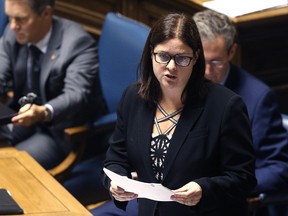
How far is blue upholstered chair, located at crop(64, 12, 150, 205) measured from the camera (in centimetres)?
289

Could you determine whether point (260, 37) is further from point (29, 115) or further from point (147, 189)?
point (147, 189)

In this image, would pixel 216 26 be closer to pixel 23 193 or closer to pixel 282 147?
pixel 282 147

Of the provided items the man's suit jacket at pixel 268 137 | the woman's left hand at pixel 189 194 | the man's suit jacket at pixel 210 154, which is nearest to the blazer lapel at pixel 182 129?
the man's suit jacket at pixel 210 154

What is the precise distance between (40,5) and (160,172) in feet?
3.84

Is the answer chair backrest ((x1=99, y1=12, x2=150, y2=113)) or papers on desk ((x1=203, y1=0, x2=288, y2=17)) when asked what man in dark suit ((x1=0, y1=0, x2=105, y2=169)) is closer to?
chair backrest ((x1=99, y1=12, x2=150, y2=113))

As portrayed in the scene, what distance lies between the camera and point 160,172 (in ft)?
7.12

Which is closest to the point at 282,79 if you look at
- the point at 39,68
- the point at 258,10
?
the point at 258,10

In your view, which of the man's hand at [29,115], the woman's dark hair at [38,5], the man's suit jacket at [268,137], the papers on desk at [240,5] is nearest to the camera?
the man's suit jacket at [268,137]

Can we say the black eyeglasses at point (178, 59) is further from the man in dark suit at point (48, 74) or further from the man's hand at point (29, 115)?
the man in dark suit at point (48, 74)

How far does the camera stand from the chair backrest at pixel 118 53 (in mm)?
2879

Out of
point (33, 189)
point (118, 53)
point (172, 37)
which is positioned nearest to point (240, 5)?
point (118, 53)

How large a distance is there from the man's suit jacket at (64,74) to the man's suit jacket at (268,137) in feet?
2.52

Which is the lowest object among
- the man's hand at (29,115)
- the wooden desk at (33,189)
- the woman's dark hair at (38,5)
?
the man's hand at (29,115)

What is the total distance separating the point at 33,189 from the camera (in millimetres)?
2258
